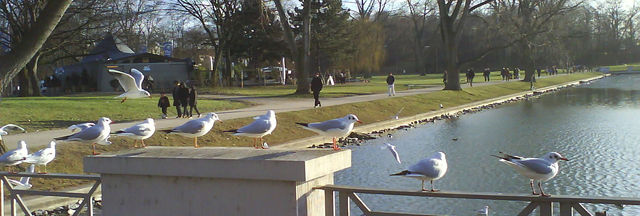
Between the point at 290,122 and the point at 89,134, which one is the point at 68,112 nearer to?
the point at 290,122

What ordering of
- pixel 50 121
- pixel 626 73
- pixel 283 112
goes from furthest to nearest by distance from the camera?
1. pixel 626 73
2. pixel 283 112
3. pixel 50 121

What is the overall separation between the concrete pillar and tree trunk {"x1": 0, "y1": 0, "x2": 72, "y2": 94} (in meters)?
6.62

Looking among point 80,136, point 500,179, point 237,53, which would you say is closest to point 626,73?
point 237,53

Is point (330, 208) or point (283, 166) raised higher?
point (283, 166)

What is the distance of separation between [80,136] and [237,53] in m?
52.3

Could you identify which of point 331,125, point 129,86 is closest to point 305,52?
point 129,86

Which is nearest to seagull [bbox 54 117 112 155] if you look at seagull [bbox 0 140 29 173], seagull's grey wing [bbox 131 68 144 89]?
seagull [bbox 0 140 29 173]

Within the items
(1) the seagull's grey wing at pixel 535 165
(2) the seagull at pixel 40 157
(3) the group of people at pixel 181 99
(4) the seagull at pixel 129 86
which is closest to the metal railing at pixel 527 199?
(1) the seagull's grey wing at pixel 535 165

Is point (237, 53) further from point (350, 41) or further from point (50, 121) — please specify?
point (50, 121)

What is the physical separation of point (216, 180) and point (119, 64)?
1732 inches

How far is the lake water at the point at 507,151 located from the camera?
12656 mm

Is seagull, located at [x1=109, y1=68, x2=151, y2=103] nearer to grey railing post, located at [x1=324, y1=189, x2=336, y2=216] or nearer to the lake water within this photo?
the lake water

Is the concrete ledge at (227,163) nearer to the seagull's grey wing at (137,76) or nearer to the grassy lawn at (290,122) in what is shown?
the seagull's grey wing at (137,76)

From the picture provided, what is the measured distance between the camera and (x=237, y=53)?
61.8m
